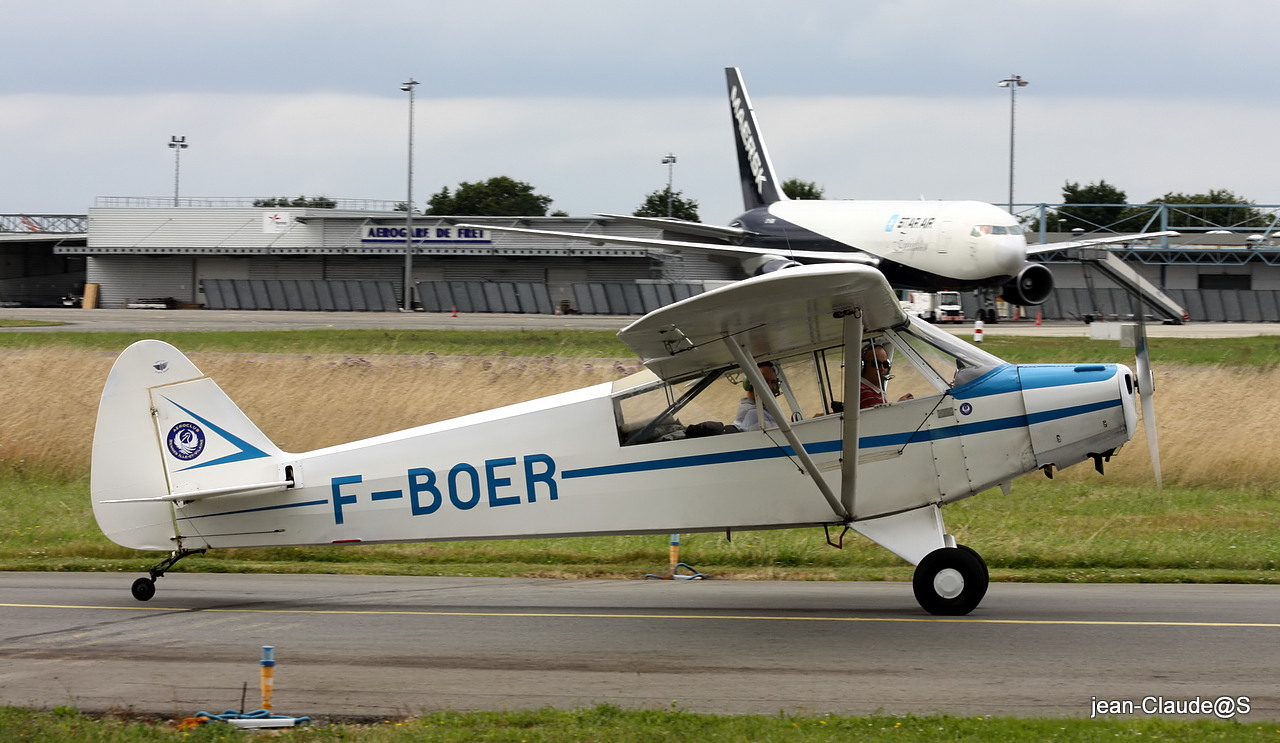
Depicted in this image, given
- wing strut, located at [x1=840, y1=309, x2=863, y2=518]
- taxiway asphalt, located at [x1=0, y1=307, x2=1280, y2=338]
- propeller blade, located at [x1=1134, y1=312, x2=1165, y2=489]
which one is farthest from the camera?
taxiway asphalt, located at [x1=0, y1=307, x2=1280, y2=338]

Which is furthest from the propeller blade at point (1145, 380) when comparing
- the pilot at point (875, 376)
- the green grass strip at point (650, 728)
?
the green grass strip at point (650, 728)

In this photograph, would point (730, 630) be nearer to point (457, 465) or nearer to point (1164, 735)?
point (457, 465)

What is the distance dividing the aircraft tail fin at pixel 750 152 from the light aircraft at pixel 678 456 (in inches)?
1367

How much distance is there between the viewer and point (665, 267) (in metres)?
65.5

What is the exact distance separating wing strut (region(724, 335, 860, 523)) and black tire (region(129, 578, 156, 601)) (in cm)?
519

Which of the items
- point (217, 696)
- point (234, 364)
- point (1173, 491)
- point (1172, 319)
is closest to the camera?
point (217, 696)

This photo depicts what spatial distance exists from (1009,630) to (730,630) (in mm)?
1899

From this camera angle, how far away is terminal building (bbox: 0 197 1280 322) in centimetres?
5962

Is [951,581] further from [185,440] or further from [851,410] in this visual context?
[185,440]

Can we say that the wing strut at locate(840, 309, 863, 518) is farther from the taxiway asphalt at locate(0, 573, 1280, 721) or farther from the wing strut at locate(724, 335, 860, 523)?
the taxiway asphalt at locate(0, 573, 1280, 721)

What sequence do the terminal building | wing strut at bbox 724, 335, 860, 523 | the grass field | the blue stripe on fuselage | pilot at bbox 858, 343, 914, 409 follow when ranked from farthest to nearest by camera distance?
the terminal building → pilot at bbox 858, 343, 914, 409 → the blue stripe on fuselage → wing strut at bbox 724, 335, 860, 523 → the grass field

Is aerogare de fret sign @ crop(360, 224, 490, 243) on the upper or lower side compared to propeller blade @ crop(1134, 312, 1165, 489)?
upper

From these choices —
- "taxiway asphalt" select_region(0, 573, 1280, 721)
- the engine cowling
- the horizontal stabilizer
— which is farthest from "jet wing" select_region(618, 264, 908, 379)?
the engine cowling

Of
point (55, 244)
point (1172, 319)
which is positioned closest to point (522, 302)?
point (1172, 319)
